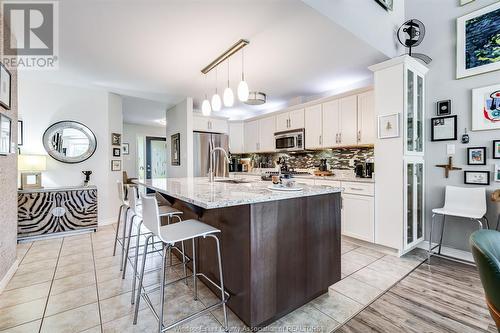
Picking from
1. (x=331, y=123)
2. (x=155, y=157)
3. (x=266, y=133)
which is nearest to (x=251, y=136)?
(x=266, y=133)

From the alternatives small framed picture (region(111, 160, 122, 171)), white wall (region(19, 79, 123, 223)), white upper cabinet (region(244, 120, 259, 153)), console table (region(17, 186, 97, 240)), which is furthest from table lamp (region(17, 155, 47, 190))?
white upper cabinet (region(244, 120, 259, 153))

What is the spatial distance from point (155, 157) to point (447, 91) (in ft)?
26.6

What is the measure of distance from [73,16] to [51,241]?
3.02m

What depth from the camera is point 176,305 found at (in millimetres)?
1793

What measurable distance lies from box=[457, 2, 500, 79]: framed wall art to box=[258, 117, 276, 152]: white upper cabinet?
10.0 ft

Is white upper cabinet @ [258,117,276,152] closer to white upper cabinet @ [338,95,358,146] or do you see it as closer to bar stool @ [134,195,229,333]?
white upper cabinet @ [338,95,358,146]

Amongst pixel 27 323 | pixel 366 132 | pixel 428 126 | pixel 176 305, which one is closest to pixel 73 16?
pixel 27 323

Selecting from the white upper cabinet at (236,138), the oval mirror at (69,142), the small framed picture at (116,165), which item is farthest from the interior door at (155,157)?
the oval mirror at (69,142)

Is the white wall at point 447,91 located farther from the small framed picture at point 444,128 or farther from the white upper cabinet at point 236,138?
the white upper cabinet at point 236,138

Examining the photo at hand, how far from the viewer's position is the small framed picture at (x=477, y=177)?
2.52 metres

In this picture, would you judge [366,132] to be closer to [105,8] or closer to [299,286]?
[299,286]

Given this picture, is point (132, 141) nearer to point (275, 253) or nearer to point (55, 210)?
point (55, 210)

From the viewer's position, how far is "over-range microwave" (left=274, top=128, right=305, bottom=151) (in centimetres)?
440

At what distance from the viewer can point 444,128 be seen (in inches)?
110
